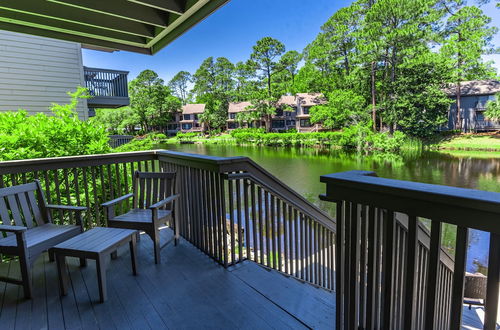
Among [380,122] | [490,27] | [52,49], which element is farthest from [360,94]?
[52,49]

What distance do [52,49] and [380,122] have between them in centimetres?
2717

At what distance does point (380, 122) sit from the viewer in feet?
91.4

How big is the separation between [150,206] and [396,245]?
7.17 feet

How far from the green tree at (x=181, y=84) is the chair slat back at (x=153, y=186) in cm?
6581

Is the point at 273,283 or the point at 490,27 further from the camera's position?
the point at 490,27

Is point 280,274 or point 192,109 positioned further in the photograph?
point 192,109

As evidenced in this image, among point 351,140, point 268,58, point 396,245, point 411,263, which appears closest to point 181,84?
point 268,58

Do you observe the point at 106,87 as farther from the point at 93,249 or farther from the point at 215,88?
the point at 215,88

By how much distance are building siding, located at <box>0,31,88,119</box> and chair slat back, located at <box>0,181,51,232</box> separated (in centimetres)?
633

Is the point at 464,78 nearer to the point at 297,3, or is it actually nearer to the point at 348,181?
the point at 297,3

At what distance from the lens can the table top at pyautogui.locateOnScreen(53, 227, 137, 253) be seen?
2.17 m

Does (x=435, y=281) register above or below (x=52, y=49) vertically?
below

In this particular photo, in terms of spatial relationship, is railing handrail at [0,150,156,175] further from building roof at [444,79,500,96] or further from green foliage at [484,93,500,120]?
building roof at [444,79,500,96]

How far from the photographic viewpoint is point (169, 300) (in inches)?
86.8
